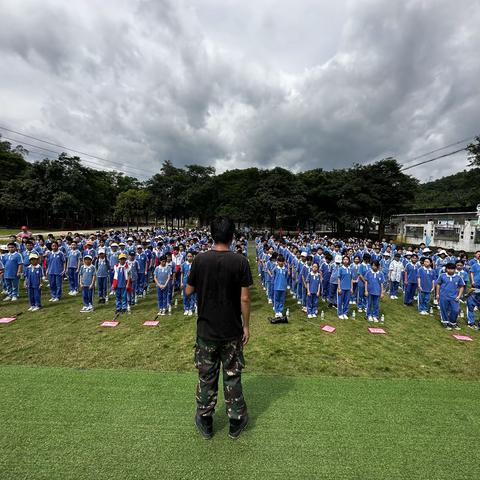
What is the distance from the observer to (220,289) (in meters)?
3.07

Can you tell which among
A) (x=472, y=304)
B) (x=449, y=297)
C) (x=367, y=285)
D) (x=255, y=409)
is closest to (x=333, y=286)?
(x=367, y=285)

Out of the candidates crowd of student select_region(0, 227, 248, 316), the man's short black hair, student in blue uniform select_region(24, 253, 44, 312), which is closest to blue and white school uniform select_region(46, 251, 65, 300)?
crowd of student select_region(0, 227, 248, 316)

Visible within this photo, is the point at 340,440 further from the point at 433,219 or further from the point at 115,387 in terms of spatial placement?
the point at 433,219

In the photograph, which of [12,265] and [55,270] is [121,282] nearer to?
[55,270]

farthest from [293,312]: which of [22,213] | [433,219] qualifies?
[22,213]

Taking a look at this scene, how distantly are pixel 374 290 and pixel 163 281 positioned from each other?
6398mm

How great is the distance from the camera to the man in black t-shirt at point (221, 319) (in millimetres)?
3059

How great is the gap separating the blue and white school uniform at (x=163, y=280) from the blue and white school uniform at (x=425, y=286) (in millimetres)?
8368

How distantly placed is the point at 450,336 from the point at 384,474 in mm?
6087

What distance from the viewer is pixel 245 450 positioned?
3100 millimetres

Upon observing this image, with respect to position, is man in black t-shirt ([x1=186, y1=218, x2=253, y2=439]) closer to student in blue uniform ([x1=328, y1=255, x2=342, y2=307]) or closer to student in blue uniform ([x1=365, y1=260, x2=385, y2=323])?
student in blue uniform ([x1=365, y1=260, x2=385, y2=323])

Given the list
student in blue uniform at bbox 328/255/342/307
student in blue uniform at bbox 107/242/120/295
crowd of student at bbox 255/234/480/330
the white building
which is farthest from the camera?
the white building

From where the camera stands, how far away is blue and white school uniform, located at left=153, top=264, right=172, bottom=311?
8758 mm

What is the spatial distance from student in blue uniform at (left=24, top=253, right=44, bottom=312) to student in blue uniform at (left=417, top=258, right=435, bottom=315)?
12380 mm
